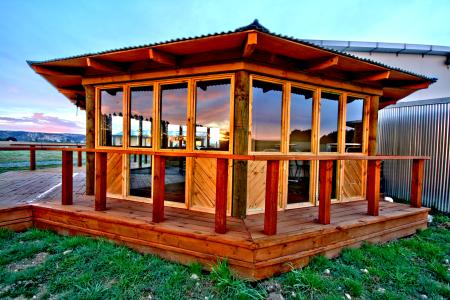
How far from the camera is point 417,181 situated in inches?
157

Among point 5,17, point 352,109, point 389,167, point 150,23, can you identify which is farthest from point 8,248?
point 150,23

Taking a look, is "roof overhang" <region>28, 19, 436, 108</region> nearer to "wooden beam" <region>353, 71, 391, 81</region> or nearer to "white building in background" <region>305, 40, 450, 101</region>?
"wooden beam" <region>353, 71, 391, 81</region>

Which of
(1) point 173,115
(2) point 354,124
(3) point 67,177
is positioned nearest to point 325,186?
(2) point 354,124

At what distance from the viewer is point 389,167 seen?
6.30 m

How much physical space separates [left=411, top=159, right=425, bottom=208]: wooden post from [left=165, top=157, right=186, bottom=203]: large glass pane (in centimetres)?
415

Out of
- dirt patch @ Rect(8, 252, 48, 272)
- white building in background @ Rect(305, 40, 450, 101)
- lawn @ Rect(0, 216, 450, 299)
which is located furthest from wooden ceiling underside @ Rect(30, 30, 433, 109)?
white building in background @ Rect(305, 40, 450, 101)

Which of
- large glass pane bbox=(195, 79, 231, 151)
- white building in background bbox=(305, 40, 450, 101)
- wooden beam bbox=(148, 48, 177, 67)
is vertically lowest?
large glass pane bbox=(195, 79, 231, 151)

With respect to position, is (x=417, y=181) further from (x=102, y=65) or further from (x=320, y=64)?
(x=102, y=65)

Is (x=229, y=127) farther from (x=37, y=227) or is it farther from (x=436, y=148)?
(x=436, y=148)

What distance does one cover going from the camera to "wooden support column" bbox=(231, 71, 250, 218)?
3.18 m

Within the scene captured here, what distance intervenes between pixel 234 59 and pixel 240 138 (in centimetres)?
114

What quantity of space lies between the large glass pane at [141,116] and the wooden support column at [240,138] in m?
1.63

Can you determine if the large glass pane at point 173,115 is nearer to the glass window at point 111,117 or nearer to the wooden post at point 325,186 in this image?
the glass window at point 111,117

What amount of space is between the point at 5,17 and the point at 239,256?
1372cm
